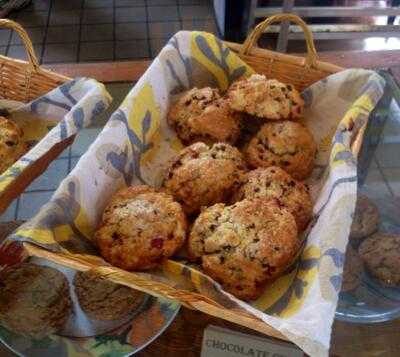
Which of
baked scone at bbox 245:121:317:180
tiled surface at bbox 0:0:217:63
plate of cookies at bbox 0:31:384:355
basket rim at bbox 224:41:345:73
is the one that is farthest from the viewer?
tiled surface at bbox 0:0:217:63

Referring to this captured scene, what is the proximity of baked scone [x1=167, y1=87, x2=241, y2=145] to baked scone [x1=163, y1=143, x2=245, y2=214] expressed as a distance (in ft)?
0.27

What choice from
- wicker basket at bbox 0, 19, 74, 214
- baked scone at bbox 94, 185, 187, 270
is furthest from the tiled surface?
baked scone at bbox 94, 185, 187, 270

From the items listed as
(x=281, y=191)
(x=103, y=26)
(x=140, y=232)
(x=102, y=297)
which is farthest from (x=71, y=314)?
(x=103, y=26)

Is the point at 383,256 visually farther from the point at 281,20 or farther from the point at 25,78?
the point at 25,78

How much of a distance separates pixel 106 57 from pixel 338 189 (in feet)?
6.11

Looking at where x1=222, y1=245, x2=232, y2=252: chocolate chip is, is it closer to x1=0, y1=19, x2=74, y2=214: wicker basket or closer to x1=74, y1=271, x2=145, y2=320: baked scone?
x1=74, y1=271, x2=145, y2=320: baked scone

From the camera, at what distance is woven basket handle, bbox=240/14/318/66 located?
99cm

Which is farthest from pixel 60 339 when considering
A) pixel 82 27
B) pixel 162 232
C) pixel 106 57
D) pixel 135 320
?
pixel 82 27

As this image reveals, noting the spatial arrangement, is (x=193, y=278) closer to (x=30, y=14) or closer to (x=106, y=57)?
(x=106, y=57)

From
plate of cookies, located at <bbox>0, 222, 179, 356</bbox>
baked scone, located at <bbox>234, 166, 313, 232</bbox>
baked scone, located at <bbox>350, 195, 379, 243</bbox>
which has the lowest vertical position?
plate of cookies, located at <bbox>0, 222, 179, 356</bbox>

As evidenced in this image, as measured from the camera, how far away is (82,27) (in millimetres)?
2611

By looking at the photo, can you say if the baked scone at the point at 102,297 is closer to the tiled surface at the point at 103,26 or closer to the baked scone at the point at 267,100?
the baked scone at the point at 267,100

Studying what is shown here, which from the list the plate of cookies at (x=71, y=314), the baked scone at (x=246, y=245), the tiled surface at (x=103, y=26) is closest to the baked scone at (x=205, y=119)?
the baked scone at (x=246, y=245)

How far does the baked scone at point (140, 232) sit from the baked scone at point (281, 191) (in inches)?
5.4
